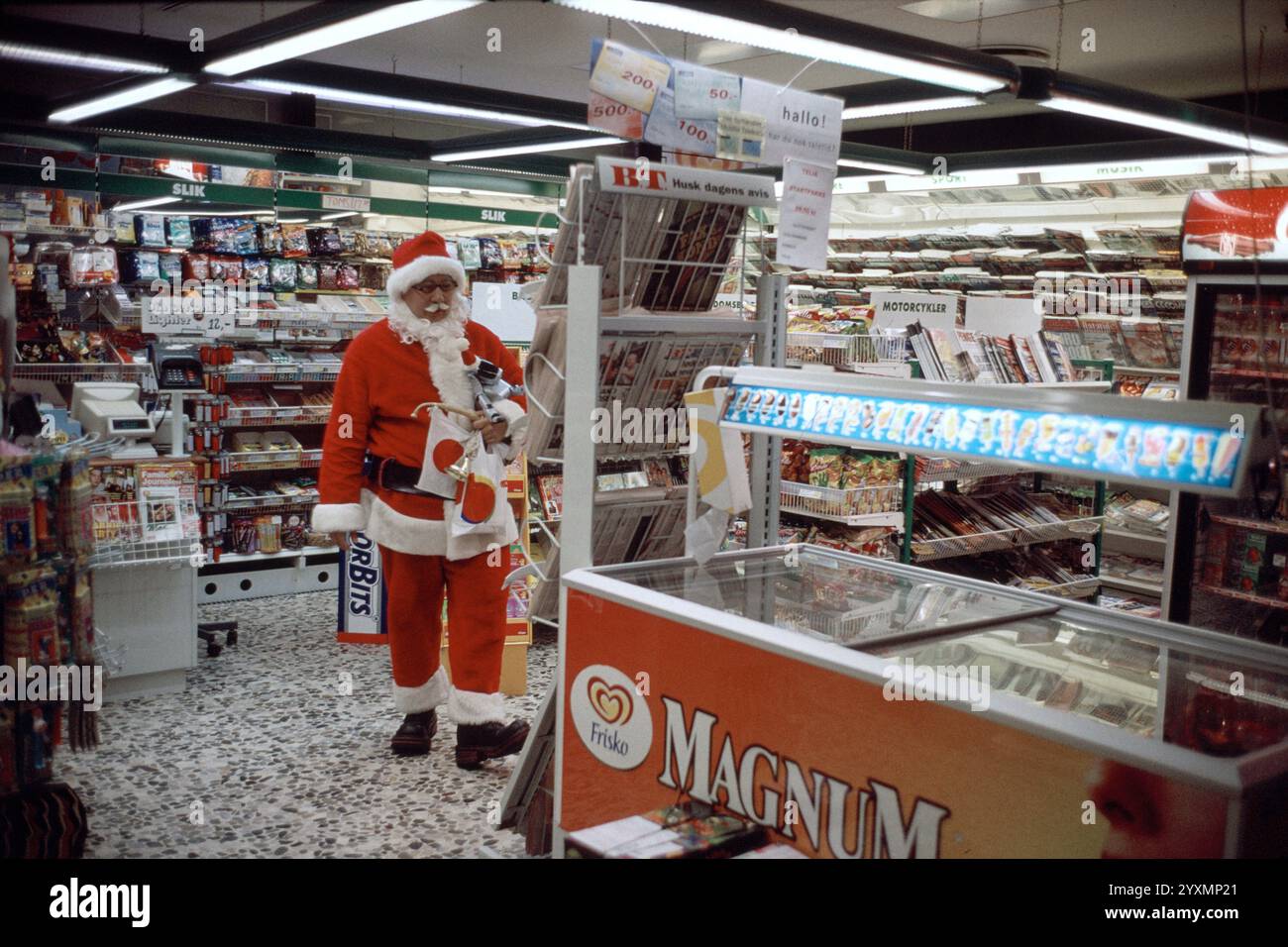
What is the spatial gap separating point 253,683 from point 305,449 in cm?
217

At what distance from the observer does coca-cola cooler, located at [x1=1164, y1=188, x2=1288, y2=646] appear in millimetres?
4461

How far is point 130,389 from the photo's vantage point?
484cm

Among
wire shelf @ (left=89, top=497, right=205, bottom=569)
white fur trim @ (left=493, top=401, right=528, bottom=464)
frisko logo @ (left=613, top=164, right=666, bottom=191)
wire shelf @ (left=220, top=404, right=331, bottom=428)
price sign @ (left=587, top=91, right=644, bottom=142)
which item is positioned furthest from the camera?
wire shelf @ (left=220, top=404, right=331, bottom=428)

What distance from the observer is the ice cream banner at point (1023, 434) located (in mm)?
1727

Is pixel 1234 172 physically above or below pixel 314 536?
above

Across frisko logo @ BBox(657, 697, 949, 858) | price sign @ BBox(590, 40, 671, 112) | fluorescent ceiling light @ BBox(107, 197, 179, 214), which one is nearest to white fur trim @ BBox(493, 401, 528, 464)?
price sign @ BBox(590, 40, 671, 112)

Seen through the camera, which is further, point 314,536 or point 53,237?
point 314,536

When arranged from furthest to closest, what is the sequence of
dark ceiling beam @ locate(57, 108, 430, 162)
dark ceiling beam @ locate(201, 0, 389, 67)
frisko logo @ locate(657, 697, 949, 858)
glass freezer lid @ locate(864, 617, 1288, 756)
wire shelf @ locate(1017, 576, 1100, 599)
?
dark ceiling beam @ locate(57, 108, 430, 162) → wire shelf @ locate(1017, 576, 1100, 599) → dark ceiling beam @ locate(201, 0, 389, 67) → frisko logo @ locate(657, 697, 949, 858) → glass freezer lid @ locate(864, 617, 1288, 756)

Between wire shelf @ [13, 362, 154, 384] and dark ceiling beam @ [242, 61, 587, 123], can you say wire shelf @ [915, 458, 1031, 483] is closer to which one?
wire shelf @ [13, 362, 154, 384]

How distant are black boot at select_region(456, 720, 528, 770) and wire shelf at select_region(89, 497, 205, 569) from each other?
168cm

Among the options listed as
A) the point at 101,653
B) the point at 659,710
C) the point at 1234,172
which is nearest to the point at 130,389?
the point at 101,653

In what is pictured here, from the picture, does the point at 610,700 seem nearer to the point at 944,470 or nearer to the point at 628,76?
the point at 628,76

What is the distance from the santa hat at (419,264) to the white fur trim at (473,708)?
1666 millimetres

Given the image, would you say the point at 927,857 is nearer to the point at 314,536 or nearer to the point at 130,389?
the point at 130,389
